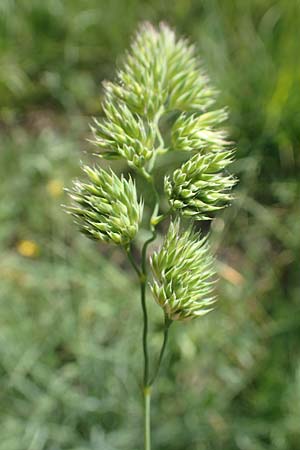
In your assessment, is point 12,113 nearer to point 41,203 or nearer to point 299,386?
point 41,203

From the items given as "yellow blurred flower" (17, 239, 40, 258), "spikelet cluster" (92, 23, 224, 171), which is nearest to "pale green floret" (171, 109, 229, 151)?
"spikelet cluster" (92, 23, 224, 171)

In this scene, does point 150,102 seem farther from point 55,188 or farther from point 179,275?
point 55,188

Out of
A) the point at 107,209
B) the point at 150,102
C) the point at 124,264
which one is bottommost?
the point at 124,264

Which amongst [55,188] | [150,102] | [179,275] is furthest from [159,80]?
[55,188]

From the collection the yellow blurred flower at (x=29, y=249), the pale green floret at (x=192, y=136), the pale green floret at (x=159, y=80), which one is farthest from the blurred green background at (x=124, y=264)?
the pale green floret at (x=192, y=136)

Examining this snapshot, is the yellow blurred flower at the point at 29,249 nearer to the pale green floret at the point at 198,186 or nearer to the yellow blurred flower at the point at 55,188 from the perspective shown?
the yellow blurred flower at the point at 55,188

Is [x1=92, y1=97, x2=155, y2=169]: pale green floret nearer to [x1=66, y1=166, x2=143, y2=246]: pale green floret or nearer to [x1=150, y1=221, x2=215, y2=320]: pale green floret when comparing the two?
[x1=66, y1=166, x2=143, y2=246]: pale green floret
